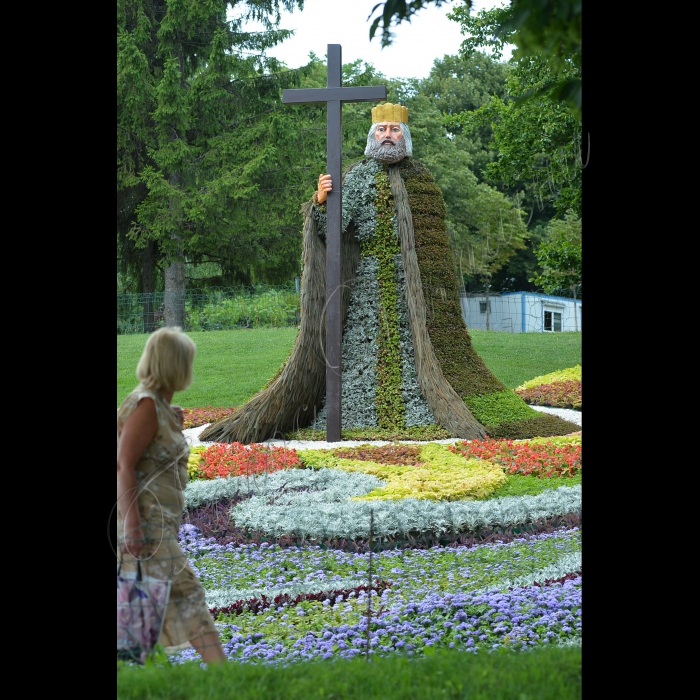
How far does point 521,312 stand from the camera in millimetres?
18938

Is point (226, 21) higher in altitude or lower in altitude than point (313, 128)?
higher

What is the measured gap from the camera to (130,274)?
650 inches

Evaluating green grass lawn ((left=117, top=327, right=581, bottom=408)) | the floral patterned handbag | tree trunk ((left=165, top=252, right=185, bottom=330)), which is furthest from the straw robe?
the floral patterned handbag

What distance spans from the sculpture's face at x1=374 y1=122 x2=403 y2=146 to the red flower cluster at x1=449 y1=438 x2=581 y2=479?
2987 millimetres

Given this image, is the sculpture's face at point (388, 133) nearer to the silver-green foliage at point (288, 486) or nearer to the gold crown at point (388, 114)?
the gold crown at point (388, 114)

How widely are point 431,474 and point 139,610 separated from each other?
3.55m

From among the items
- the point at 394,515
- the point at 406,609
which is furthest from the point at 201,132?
the point at 406,609

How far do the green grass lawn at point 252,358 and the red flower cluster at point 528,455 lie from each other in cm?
513

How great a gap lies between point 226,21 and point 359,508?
11564 millimetres

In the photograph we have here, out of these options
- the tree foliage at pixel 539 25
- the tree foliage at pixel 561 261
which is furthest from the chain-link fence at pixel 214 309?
the tree foliage at pixel 539 25
